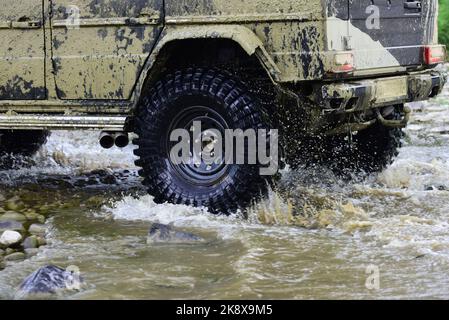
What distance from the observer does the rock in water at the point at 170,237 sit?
550cm

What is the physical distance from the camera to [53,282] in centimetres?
449

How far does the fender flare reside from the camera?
564cm

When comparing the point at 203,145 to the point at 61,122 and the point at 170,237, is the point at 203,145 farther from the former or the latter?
the point at 61,122

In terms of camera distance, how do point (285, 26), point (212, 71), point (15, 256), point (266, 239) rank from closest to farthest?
point (15, 256) → point (266, 239) → point (285, 26) → point (212, 71)

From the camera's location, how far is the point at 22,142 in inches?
329

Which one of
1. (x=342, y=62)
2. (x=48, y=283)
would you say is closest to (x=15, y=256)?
(x=48, y=283)

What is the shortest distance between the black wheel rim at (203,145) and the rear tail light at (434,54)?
1534 millimetres

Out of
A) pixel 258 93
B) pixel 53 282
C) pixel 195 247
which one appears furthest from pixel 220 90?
pixel 53 282

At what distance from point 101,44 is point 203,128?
921mm

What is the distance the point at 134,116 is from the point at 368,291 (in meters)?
2.50

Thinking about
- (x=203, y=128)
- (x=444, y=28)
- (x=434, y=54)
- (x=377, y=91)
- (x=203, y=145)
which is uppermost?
(x=444, y=28)

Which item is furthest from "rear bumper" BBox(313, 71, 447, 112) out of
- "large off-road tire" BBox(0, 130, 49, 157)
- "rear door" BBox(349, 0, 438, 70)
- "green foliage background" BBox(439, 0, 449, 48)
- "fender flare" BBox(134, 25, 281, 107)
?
"green foliage background" BBox(439, 0, 449, 48)
